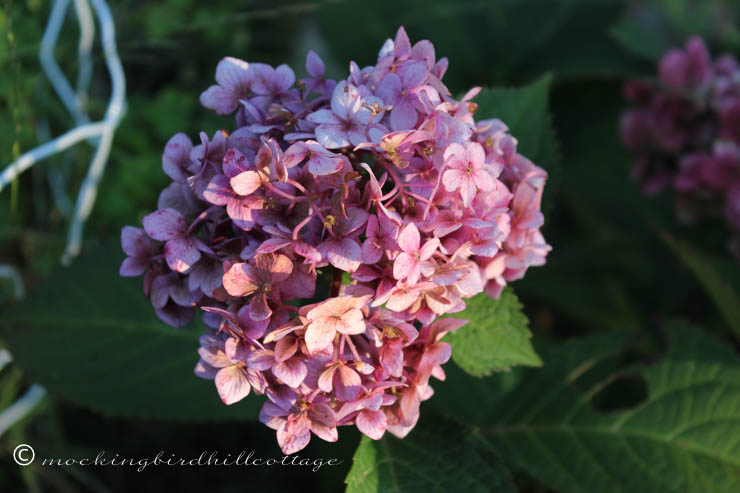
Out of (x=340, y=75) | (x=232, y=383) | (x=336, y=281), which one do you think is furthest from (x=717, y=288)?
(x=340, y=75)

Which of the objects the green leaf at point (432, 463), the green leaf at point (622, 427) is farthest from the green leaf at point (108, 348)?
the green leaf at point (622, 427)

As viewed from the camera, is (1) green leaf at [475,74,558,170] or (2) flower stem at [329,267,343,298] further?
(1) green leaf at [475,74,558,170]

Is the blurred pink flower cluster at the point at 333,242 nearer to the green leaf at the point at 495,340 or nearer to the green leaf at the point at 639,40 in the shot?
the green leaf at the point at 495,340

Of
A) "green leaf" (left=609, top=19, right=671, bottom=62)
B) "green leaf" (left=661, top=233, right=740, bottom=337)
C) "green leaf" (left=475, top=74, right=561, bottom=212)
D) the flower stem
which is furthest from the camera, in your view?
"green leaf" (left=609, top=19, right=671, bottom=62)

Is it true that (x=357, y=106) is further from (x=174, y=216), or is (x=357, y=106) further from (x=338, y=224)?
(x=174, y=216)

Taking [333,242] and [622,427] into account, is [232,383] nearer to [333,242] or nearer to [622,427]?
[333,242]

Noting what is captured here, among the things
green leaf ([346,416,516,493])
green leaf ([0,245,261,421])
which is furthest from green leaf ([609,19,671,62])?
green leaf ([0,245,261,421])

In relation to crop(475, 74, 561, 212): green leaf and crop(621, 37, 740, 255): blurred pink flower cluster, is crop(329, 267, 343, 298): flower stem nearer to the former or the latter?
crop(475, 74, 561, 212): green leaf
